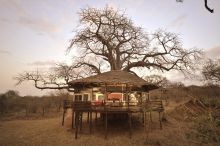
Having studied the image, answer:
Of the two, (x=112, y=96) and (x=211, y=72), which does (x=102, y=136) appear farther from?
(x=211, y=72)

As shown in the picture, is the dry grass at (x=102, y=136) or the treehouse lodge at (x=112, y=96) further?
the treehouse lodge at (x=112, y=96)

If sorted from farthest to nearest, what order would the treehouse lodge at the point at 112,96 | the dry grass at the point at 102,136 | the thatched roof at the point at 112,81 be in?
the thatched roof at the point at 112,81
the treehouse lodge at the point at 112,96
the dry grass at the point at 102,136

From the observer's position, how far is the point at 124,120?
32062mm

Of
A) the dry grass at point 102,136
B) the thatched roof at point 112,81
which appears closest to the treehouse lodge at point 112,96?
the thatched roof at point 112,81

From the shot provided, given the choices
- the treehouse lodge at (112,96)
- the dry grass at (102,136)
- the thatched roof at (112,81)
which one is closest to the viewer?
the dry grass at (102,136)

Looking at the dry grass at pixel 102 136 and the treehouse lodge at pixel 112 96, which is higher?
the treehouse lodge at pixel 112 96

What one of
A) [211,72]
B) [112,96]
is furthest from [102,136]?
[211,72]

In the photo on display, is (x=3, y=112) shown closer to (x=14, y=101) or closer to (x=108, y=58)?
(x=14, y=101)

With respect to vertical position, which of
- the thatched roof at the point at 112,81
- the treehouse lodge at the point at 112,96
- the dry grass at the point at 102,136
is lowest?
the dry grass at the point at 102,136

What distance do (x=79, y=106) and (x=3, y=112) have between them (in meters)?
31.0

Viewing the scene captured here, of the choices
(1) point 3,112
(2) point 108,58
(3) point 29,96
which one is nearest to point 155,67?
(2) point 108,58

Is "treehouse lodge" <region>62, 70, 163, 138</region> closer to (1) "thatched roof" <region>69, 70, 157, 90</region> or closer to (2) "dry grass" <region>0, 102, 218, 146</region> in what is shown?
(1) "thatched roof" <region>69, 70, 157, 90</region>

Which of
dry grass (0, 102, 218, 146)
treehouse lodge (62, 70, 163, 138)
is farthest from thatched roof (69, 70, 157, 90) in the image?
dry grass (0, 102, 218, 146)

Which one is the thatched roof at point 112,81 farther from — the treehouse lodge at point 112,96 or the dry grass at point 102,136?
the dry grass at point 102,136
